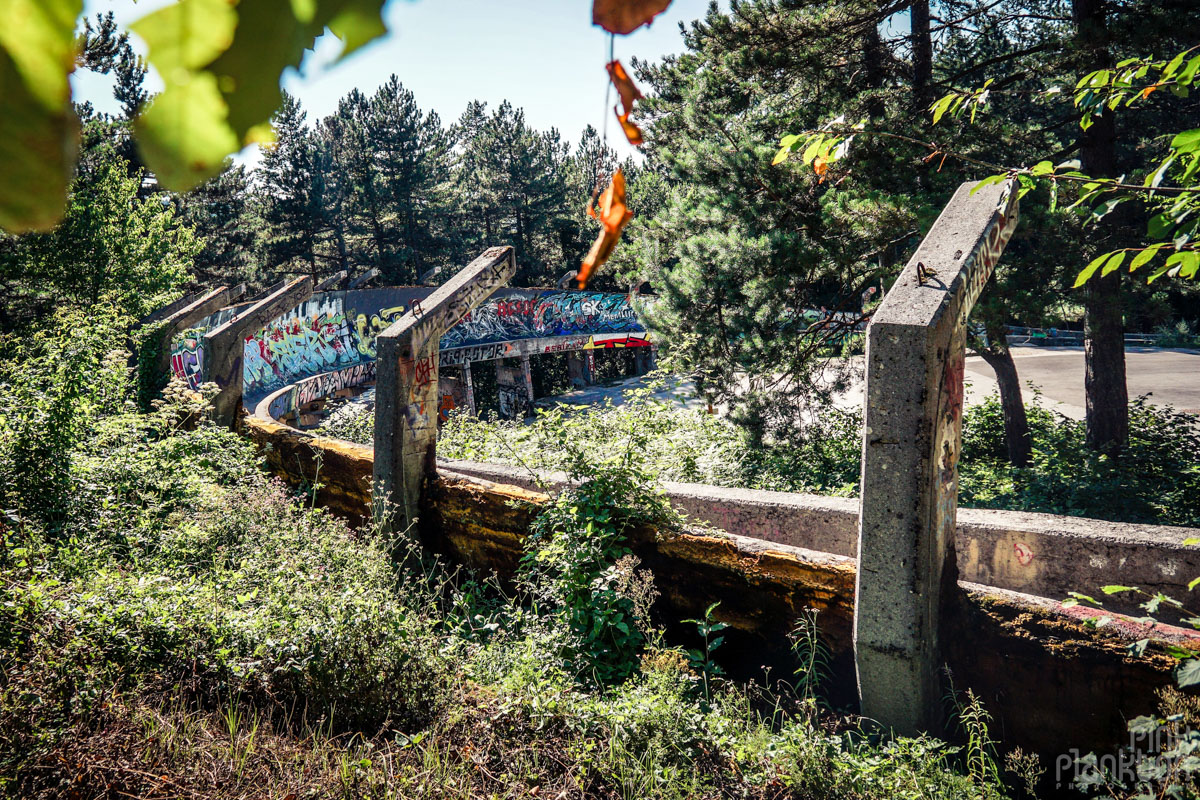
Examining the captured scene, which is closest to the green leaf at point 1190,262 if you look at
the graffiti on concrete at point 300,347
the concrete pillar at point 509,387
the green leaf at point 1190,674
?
the green leaf at point 1190,674

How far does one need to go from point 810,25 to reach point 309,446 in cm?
699

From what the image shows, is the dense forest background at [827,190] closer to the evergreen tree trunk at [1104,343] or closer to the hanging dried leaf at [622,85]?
the evergreen tree trunk at [1104,343]

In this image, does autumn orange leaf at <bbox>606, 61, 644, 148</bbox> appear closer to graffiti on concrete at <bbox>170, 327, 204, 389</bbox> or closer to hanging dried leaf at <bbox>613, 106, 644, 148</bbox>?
hanging dried leaf at <bbox>613, 106, 644, 148</bbox>

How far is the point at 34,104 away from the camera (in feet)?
1.54

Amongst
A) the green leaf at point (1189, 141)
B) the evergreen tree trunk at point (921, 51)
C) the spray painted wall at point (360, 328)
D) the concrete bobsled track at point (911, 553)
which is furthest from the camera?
the spray painted wall at point (360, 328)

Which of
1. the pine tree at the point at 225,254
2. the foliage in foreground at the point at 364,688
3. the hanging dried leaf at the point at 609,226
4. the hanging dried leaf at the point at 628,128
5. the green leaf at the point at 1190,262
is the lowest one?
the foliage in foreground at the point at 364,688

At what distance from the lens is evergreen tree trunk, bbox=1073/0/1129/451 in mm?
7488

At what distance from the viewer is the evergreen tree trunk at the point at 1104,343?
749cm

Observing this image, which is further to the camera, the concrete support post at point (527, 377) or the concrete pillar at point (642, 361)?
the concrete pillar at point (642, 361)

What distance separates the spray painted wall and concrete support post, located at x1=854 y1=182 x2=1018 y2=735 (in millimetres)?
9105

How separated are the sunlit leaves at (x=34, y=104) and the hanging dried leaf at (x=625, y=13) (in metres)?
0.45

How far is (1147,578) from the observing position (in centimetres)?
365

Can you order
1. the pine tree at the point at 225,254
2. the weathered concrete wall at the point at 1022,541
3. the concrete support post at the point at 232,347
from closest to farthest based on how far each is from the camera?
the weathered concrete wall at the point at 1022,541 < the concrete support post at the point at 232,347 < the pine tree at the point at 225,254

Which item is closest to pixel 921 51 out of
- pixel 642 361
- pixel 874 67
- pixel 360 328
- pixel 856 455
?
pixel 874 67
